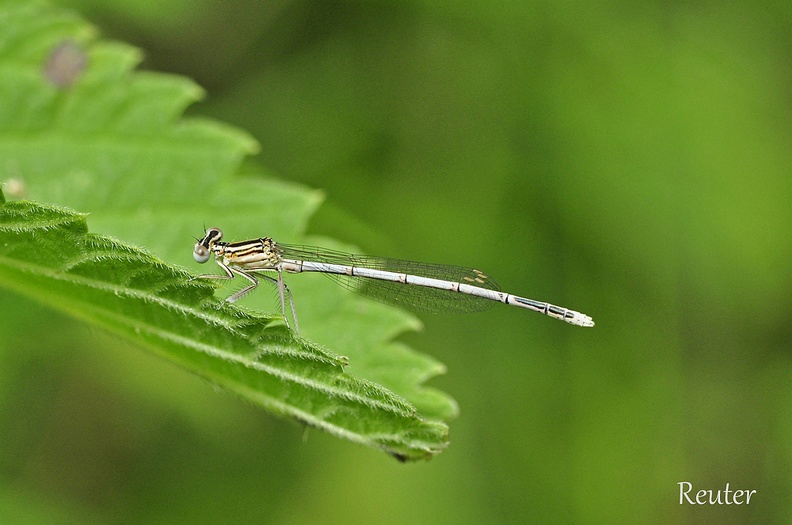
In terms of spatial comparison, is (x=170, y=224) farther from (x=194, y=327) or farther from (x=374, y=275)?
(x=194, y=327)

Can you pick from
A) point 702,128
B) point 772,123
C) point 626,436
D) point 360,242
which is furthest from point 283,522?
point 772,123

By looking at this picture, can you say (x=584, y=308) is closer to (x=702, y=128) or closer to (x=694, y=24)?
(x=702, y=128)

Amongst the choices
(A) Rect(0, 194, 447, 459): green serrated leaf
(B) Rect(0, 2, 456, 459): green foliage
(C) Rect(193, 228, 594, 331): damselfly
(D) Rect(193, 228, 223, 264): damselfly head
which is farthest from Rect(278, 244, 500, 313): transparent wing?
(A) Rect(0, 194, 447, 459): green serrated leaf

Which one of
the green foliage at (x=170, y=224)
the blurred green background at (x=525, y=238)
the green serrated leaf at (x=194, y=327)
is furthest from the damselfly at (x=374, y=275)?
the green serrated leaf at (x=194, y=327)

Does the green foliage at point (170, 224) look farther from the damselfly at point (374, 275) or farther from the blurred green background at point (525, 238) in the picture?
the blurred green background at point (525, 238)

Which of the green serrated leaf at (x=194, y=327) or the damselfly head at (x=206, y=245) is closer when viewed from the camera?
the green serrated leaf at (x=194, y=327)

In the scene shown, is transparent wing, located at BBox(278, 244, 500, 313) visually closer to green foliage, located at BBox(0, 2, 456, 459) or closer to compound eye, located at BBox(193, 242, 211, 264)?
green foliage, located at BBox(0, 2, 456, 459)

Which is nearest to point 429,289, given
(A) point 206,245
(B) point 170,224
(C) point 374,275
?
(C) point 374,275
